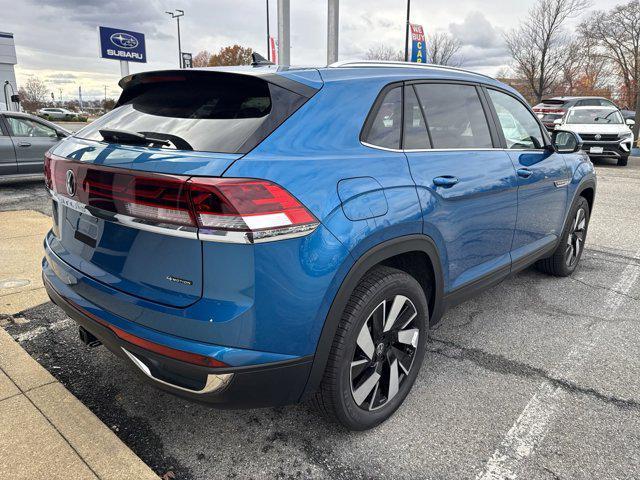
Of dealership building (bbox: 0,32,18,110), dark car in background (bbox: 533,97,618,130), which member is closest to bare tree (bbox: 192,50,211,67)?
dealership building (bbox: 0,32,18,110)

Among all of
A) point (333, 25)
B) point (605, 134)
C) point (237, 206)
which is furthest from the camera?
point (605, 134)

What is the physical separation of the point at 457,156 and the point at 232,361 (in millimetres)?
1756

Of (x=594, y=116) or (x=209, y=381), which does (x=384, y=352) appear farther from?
(x=594, y=116)

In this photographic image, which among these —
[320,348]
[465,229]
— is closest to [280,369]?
[320,348]

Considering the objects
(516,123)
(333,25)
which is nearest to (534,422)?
(516,123)

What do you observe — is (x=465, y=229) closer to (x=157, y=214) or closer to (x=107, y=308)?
(x=157, y=214)

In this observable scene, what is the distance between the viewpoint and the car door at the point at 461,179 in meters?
2.58

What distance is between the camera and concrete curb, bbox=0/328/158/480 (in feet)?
6.72

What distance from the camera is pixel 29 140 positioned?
30.6ft

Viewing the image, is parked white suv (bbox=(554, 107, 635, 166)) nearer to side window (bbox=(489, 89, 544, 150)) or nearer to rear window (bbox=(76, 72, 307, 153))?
side window (bbox=(489, 89, 544, 150))

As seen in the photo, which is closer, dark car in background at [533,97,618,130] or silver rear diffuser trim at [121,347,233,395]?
silver rear diffuser trim at [121,347,233,395]

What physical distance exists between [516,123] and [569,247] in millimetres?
1637

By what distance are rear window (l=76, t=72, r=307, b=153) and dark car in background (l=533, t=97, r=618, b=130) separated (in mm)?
16005

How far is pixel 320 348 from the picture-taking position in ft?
6.62
